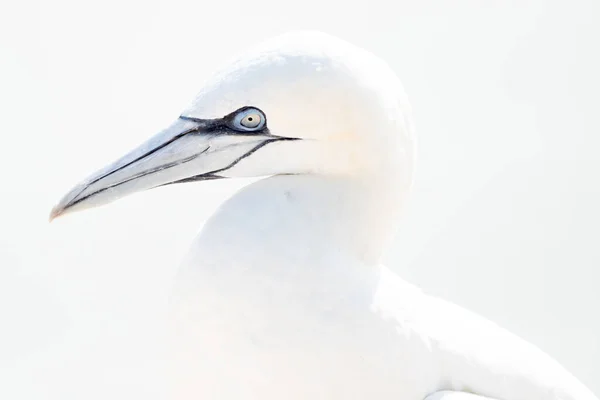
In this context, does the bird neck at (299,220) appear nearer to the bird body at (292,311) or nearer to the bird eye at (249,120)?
the bird body at (292,311)

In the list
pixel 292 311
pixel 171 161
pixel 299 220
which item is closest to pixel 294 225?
pixel 299 220

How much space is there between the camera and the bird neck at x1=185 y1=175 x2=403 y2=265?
2758 millimetres

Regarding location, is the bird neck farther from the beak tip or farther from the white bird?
the beak tip

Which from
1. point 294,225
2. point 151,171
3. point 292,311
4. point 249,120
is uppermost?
point 249,120

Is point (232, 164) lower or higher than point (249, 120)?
lower

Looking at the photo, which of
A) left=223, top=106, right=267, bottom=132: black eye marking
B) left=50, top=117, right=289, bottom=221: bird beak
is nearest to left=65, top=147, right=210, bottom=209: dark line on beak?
left=50, top=117, right=289, bottom=221: bird beak

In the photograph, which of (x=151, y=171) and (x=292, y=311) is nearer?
(x=292, y=311)

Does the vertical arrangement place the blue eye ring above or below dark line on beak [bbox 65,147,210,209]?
above

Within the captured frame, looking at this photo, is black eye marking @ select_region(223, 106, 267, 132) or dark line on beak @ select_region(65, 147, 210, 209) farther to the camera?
dark line on beak @ select_region(65, 147, 210, 209)

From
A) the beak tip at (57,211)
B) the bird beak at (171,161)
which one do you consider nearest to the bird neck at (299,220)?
the bird beak at (171,161)

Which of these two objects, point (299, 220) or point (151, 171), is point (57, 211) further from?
point (299, 220)

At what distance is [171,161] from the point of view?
2.83 m

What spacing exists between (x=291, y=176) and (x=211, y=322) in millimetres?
479

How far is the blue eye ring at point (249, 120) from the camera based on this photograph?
271 centimetres
